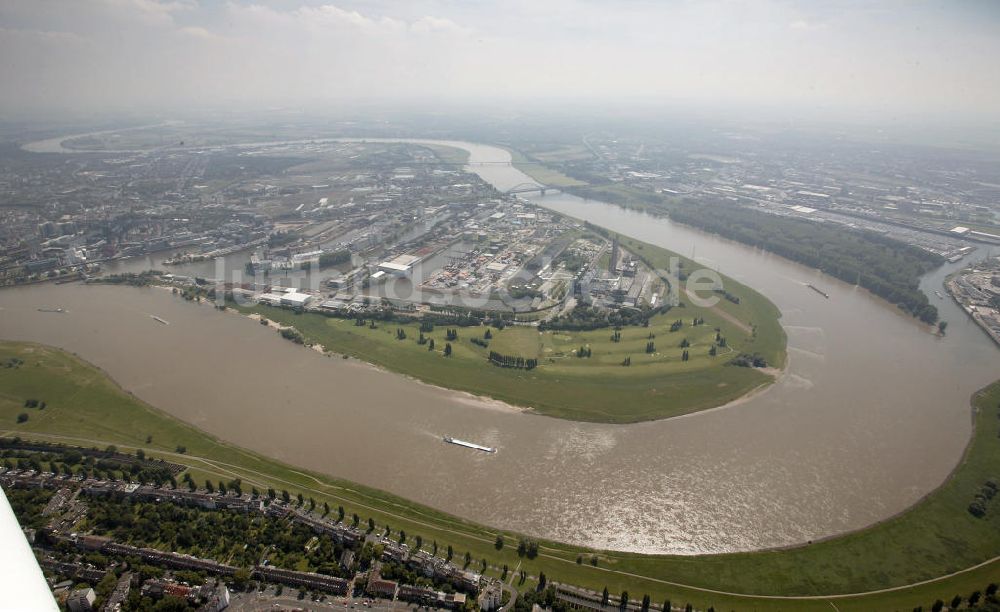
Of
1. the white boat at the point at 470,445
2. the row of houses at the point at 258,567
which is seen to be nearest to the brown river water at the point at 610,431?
the white boat at the point at 470,445

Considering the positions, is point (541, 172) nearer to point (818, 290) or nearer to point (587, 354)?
point (818, 290)

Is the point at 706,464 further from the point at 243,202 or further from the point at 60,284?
the point at 243,202

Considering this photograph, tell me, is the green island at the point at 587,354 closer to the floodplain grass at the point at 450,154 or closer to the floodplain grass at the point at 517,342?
the floodplain grass at the point at 517,342

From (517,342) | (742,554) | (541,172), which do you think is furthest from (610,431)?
(541,172)

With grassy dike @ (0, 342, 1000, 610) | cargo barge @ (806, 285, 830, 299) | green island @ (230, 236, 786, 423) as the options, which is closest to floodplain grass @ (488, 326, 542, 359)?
green island @ (230, 236, 786, 423)

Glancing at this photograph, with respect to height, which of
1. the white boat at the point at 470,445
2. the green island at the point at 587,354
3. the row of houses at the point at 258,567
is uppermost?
the green island at the point at 587,354

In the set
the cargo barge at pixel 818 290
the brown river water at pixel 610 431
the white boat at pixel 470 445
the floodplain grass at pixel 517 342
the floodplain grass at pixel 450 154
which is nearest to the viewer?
the brown river water at pixel 610 431

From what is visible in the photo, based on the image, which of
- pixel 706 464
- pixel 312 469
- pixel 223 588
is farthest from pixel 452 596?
pixel 706 464
